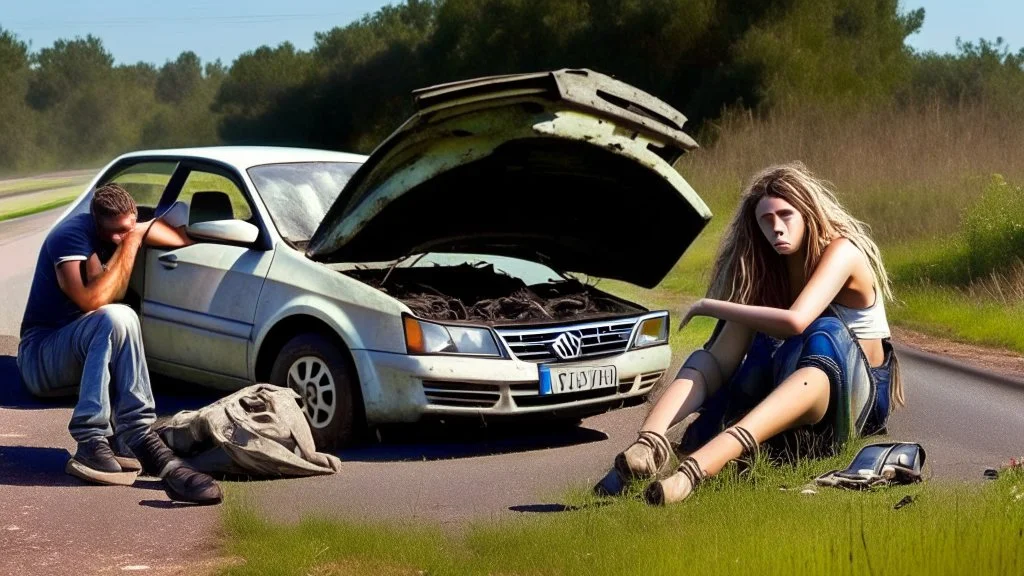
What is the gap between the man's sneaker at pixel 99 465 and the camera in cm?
745

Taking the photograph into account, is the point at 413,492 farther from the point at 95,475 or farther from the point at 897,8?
the point at 897,8

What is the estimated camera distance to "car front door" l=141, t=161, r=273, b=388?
9023 millimetres

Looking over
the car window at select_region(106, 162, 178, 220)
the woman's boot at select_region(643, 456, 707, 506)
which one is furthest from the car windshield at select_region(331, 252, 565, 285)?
the woman's boot at select_region(643, 456, 707, 506)

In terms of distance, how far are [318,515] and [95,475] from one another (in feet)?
4.96

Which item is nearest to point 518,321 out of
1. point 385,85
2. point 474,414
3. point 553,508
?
point 474,414

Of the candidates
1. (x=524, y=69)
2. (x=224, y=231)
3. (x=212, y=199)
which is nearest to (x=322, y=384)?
(x=224, y=231)

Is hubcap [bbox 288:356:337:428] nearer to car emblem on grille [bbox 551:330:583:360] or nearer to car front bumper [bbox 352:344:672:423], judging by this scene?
car front bumper [bbox 352:344:672:423]

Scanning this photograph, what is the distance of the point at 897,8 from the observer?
51500mm

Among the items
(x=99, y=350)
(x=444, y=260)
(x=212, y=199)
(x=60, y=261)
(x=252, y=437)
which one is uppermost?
(x=212, y=199)

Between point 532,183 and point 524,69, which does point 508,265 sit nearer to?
point 532,183

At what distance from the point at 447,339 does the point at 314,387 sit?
85cm

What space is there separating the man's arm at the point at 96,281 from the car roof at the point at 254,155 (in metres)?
2.04

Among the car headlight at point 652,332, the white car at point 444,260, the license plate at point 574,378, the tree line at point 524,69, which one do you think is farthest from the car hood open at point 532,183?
the tree line at point 524,69

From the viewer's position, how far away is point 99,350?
7.34m
